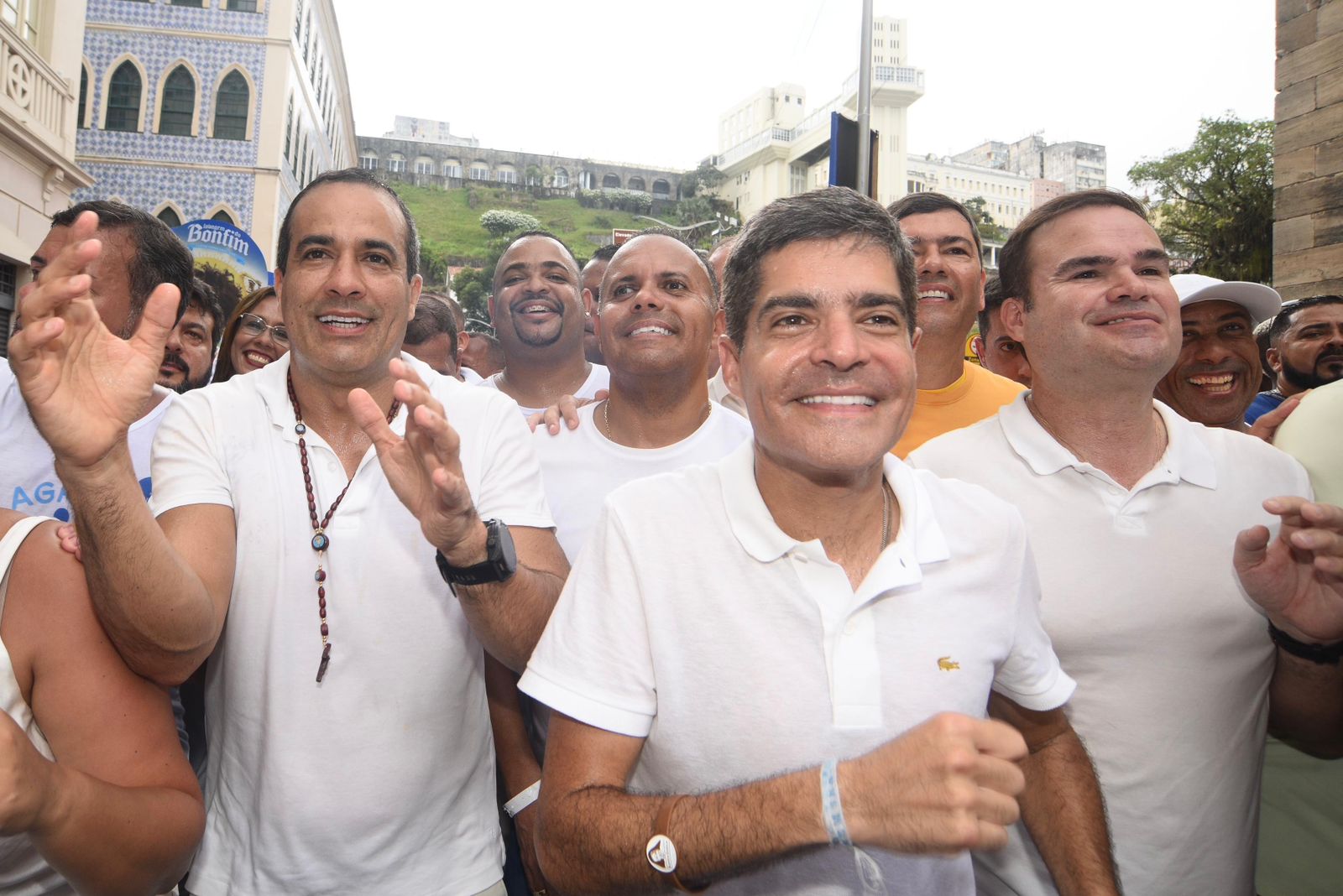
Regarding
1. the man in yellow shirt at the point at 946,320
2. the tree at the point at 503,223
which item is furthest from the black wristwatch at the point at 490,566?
the tree at the point at 503,223

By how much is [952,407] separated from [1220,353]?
121 cm

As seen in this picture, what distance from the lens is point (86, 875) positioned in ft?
5.40

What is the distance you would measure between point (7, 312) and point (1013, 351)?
1377 cm

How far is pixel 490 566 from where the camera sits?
196 centimetres

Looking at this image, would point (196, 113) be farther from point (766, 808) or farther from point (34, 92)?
point (766, 808)

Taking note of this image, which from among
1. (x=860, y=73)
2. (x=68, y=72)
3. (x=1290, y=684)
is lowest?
(x=1290, y=684)

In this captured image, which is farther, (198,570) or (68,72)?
(68,72)

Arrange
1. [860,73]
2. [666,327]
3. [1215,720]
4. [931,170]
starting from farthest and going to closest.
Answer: [931,170]
[860,73]
[666,327]
[1215,720]

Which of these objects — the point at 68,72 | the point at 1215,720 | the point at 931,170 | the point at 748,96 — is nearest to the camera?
the point at 1215,720

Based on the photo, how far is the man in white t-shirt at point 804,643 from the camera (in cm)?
152

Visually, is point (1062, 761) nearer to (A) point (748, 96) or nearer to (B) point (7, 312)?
(B) point (7, 312)

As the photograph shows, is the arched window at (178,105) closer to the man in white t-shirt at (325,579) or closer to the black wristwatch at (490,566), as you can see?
the man in white t-shirt at (325,579)

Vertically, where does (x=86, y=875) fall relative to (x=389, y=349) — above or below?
below

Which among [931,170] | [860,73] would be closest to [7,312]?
[860,73]
